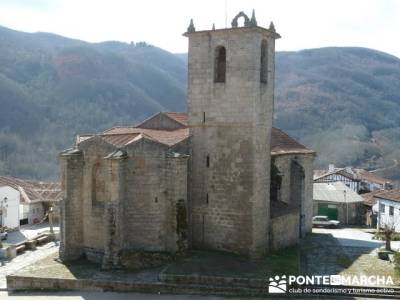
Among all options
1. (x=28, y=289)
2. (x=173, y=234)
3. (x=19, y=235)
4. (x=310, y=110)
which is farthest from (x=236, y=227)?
(x=310, y=110)

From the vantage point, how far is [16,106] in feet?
313

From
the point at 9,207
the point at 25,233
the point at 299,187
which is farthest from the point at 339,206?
the point at 9,207

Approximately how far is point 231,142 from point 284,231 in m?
6.20

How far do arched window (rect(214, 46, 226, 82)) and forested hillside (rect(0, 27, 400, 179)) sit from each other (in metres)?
60.3

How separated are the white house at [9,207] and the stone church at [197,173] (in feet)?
46.2

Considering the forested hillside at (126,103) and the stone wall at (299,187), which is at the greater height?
the forested hillside at (126,103)

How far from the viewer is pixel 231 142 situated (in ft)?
80.3

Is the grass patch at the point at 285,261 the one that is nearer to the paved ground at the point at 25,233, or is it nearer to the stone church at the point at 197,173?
the stone church at the point at 197,173

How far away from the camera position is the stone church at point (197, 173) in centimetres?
2320

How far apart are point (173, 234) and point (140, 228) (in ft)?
5.03

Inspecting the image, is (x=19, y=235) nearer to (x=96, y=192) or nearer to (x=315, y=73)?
(x=96, y=192)

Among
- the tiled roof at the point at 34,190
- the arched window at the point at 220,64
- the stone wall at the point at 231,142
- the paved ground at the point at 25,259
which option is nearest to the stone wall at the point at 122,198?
the stone wall at the point at 231,142

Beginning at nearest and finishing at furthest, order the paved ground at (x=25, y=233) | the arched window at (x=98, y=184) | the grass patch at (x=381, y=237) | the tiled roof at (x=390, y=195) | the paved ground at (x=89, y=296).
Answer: the paved ground at (x=89, y=296) < the arched window at (x=98, y=184) < the grass patch at (x=381, y=237) < the paved ground at (x=25, y=233) < the tiled roof at (x=390, y=195)

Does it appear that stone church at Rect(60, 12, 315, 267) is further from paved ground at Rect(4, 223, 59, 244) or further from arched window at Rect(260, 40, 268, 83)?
paved ground at Rect(4, 223, 59, 244)
